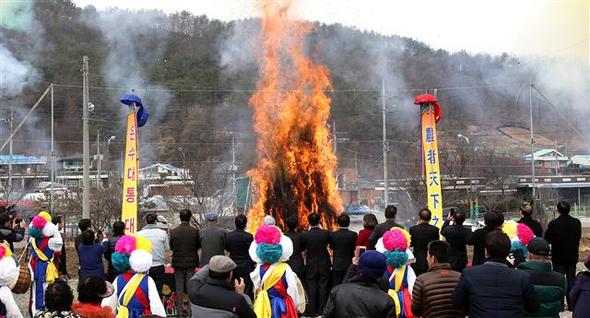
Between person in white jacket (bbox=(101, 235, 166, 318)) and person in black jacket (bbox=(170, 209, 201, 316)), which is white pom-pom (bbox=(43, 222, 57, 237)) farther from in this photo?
person in white jacket (bbox=(101, 235, 166, 318))

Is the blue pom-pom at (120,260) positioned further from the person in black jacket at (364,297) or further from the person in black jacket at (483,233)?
the person in black jacket at (483,233)

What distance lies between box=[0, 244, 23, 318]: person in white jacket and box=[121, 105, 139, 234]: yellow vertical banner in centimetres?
588

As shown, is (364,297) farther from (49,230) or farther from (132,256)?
(49,230)

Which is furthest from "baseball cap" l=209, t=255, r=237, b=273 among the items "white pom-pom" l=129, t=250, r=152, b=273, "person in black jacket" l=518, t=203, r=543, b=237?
"person in black jacket" l=518, t=203, r=543, b=237

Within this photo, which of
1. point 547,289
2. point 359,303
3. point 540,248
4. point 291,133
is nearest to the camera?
point 359,303

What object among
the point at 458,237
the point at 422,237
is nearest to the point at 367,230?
the point at 422,237

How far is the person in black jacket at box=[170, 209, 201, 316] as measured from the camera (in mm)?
10250

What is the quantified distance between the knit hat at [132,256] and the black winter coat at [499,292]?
11.1 ft

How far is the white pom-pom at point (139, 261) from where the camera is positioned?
22.6ft

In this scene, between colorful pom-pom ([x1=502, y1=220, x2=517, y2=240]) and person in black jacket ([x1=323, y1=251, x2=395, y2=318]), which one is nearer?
person in black jacket ([x1=323, y1=251, x2=395, y2=318])

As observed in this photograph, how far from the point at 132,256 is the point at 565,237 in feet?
22.0

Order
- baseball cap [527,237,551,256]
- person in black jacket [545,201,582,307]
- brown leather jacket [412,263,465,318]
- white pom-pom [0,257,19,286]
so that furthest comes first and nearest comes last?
person in black jacket [545,201,582,307] < white pom-pom [0,257,19,286] < baseball cap [527,237,551,256] < brown leather jacket [412,263,465,318]

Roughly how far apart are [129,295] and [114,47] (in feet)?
222

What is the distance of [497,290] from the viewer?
17.1 feet
